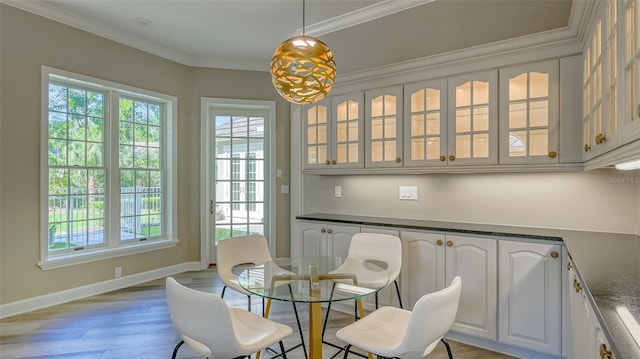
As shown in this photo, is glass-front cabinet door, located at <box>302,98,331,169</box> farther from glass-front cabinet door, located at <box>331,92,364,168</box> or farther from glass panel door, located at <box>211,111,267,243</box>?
glass panel door, located at <box>211,111,267,243</box>

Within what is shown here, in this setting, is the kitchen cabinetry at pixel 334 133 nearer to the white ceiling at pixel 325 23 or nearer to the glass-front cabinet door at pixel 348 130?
the glass-front cabinet door at pixel 348 130

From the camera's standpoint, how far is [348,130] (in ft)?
11.2

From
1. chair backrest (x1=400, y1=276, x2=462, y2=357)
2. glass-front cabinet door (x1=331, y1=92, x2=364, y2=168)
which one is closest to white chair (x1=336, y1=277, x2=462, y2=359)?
chair backrest (x1=400, y1=276, x2=462, y2=357)

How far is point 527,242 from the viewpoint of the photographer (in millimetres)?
2309

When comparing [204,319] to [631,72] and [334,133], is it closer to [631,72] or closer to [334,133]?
[631,72]

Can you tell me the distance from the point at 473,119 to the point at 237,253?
214cm

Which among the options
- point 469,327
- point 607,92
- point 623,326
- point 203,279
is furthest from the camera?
point 203,279

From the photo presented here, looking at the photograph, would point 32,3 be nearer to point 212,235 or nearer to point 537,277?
point 212,235

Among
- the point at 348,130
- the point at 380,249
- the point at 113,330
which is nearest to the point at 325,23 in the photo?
the point at 348,130

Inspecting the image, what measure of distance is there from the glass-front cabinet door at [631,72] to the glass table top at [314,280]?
4.17 ft

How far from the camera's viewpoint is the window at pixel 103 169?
11.3 feet

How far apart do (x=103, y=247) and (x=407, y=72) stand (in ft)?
12.2

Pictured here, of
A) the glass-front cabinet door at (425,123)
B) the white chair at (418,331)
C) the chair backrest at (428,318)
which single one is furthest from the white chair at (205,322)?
the glass-front cabinet door at (425,123)

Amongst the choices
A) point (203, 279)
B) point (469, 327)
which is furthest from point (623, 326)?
point (203, 279)
